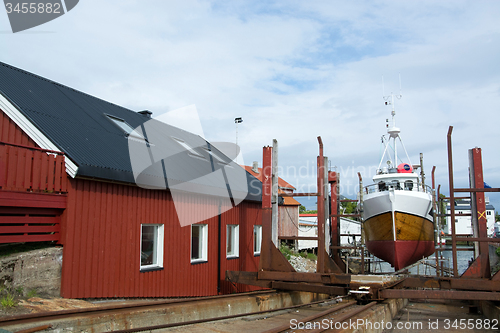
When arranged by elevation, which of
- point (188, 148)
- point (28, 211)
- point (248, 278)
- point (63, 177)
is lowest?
point (248, 278)

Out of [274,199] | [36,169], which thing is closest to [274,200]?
[274,199]

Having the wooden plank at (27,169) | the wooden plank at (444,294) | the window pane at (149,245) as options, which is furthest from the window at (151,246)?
the wooden plank at (444,294)

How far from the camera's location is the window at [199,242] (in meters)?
13.1

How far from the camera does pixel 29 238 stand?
8.12 metres

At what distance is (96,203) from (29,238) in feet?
5.39

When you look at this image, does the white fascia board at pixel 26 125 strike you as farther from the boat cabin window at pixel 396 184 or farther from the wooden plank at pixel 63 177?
the boat cabin window at pixel 396 184

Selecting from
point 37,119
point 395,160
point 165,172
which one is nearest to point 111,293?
point 165,172

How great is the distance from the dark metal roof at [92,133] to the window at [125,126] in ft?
0.87

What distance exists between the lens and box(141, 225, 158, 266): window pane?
10.9 metres

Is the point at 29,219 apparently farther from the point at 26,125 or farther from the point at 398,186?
the point at 398,186

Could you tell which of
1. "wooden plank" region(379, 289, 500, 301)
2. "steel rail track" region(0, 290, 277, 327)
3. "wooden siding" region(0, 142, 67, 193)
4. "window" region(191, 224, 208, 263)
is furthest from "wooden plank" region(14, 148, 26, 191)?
"wooden plank" region(379, 289, 500, 301)

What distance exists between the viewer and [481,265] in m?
9.79

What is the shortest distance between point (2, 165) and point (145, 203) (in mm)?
3856

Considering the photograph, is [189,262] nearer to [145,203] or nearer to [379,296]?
[145,203]
